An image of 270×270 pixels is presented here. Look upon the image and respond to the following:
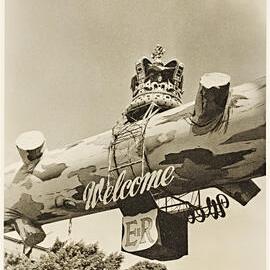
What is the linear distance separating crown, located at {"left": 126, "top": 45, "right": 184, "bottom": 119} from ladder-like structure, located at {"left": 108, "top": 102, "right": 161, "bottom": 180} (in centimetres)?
2

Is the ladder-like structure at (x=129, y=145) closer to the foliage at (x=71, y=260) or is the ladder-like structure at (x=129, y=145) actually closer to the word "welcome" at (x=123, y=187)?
the word "welcome" at (x=123, y=187)

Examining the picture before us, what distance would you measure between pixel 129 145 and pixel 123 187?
0.28 ft

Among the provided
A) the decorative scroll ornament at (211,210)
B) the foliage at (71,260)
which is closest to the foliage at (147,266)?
the foliage at (71,260)

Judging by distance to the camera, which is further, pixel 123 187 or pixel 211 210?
pixel 123 187

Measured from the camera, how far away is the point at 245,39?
57.4 inches

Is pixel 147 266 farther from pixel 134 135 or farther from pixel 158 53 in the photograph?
pixel 158 53

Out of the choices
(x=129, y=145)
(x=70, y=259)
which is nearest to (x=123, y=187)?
(x=129, y=145)

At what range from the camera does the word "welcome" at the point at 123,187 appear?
152cm

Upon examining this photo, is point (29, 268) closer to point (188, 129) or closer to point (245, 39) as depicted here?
point (188, 129)

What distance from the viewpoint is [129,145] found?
5.11 feet

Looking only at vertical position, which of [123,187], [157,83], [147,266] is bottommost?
[147,266]

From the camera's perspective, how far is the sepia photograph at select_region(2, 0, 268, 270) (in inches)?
56.8

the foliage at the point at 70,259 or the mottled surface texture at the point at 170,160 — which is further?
the foliage at the point at 70,259

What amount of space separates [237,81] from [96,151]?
0.34 metres
